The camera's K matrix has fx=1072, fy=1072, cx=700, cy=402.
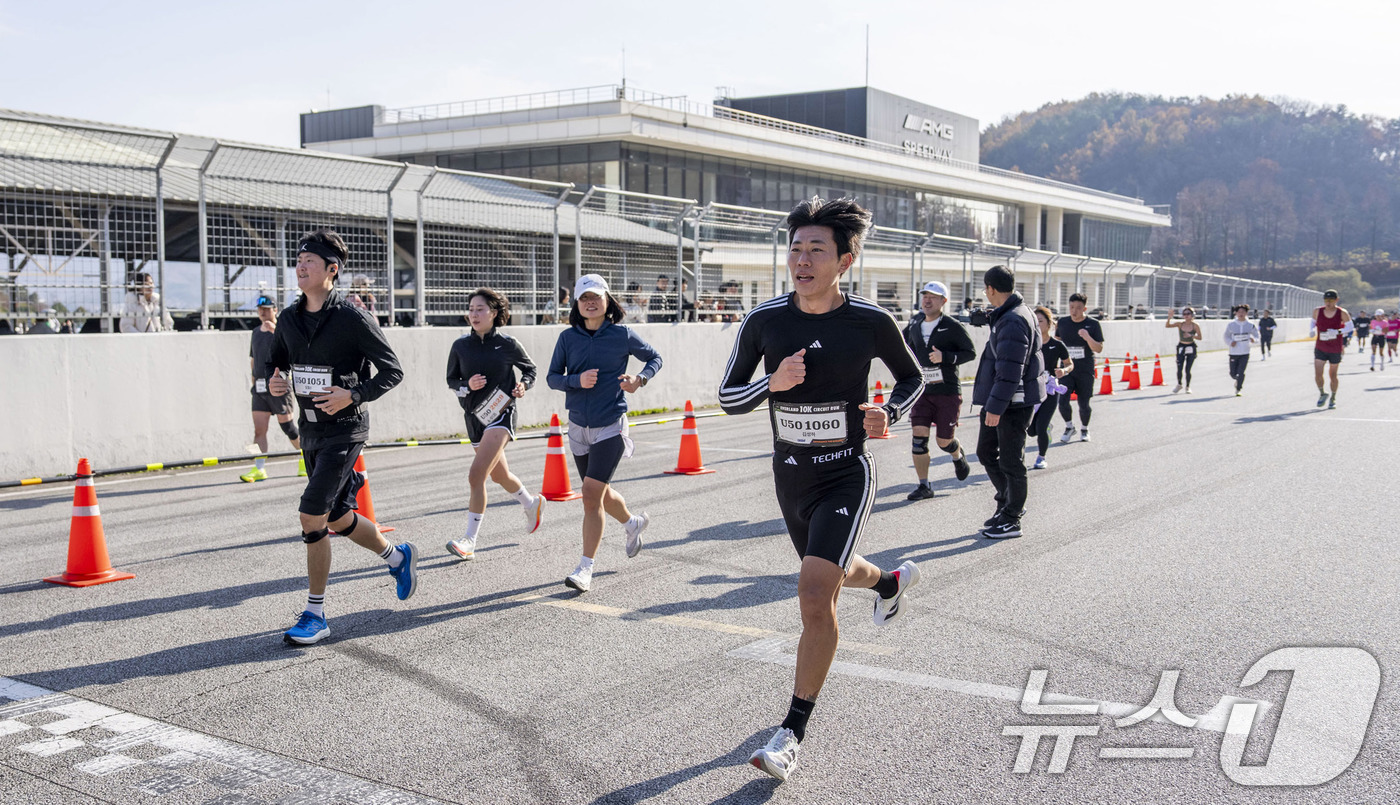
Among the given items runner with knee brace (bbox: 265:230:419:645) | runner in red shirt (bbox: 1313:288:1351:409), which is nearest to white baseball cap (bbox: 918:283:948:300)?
runner with knee brace (bbox: 265:230:419:645)

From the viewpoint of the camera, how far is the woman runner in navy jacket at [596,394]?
6535mm

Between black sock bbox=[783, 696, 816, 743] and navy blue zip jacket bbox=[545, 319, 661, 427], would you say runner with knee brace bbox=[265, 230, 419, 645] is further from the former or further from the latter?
black sock bbox=[783, 696, 816, 743]

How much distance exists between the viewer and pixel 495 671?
16.1ft

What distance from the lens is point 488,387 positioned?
7.62 m

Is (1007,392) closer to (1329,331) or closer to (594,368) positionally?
(594,368)

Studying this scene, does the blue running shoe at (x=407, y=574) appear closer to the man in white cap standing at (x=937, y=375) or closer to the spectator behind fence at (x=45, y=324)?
the man in white cap standing at (x=937, y=375)

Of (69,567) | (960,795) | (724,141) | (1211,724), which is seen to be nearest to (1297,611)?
(1211,724)

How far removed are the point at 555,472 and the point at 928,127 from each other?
185ft

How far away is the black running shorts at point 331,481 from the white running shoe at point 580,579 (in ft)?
4.32

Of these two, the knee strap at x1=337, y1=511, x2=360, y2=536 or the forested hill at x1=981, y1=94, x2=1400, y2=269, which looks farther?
the forested hill at x1=981, y1=94, x2=1400, y2=269

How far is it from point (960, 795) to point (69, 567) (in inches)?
221

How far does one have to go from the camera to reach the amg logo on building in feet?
196

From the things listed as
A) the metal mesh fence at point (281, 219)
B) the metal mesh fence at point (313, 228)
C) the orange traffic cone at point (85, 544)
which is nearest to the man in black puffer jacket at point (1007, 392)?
the orange traffic cone at point (85, 544)

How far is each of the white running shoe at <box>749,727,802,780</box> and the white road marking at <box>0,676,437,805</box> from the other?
1.11 m
